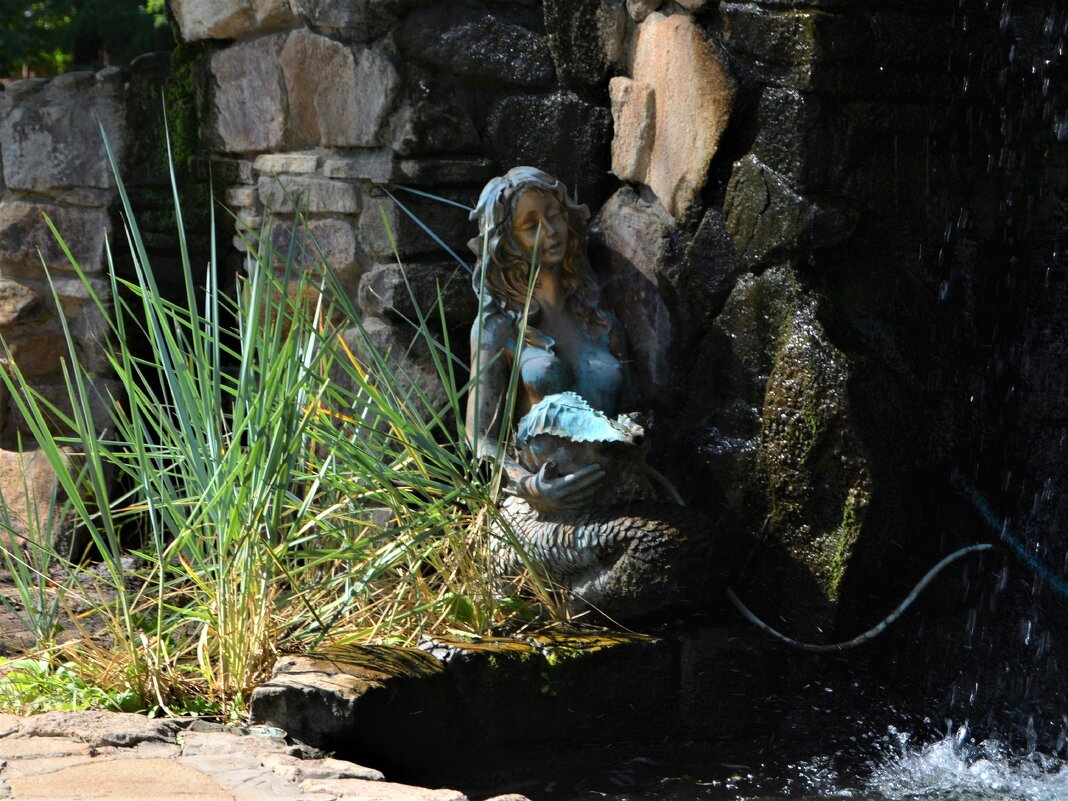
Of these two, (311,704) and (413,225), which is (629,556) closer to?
(311,704)

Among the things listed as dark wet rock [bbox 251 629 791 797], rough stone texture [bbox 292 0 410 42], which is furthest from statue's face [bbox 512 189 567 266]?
dark wet rock [bbox 251 629 791 797]

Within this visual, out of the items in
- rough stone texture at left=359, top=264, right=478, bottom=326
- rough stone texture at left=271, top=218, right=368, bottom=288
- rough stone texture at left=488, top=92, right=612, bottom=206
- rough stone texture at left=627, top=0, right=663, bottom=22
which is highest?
rough stone texture at left=627, top=0, right=663, bottom=22

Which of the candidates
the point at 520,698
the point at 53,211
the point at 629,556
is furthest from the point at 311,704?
the point at 53,211

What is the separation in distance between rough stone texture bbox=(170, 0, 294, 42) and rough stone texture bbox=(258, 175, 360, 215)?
437 millimetres

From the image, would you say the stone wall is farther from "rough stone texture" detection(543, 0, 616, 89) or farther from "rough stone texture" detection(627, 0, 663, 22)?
"rough stone texture" detection(627, 0, 663, 22)

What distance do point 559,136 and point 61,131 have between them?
5.72ft

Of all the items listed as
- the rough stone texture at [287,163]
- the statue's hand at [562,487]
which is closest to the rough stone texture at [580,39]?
the rough stone texture at [287,163]

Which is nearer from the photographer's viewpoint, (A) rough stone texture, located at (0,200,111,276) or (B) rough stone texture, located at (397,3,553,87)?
(B) rough stone texture, located at (397,3,553,87)

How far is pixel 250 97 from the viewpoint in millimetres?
4297

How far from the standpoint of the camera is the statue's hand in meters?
3.30

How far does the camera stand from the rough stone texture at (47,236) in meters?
4.58

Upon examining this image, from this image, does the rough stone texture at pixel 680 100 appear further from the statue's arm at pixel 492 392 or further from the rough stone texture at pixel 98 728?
the rough stone texture at pixel 98 728

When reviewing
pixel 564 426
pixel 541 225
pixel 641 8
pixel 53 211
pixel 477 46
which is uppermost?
pixel 641 8

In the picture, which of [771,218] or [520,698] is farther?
[771,218]
